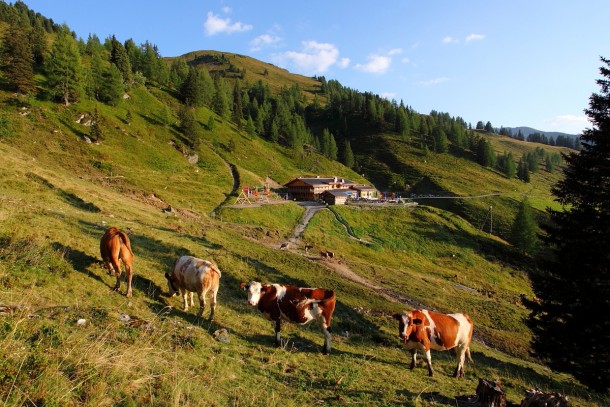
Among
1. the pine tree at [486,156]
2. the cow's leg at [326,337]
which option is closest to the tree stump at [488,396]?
the cow's leg at [326,337]

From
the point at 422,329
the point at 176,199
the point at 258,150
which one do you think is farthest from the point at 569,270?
the point at 258,150

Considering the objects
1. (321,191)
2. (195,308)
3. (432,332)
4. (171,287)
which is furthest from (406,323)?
(321,191)

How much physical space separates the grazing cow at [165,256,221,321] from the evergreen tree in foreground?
625 inches

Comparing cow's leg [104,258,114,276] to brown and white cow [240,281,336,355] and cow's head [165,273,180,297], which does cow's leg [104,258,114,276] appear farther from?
brown and white cow [240,281,336,355]

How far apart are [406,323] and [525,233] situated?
78.2m

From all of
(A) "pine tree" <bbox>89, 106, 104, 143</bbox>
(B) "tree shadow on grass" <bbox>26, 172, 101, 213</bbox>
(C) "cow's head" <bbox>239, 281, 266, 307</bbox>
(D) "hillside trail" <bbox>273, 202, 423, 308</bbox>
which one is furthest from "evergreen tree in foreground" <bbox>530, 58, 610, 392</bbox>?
(A) "pine tree" <bbox>89, 106, 104, 143</bbox>

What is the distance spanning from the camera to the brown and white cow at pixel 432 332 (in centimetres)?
1109

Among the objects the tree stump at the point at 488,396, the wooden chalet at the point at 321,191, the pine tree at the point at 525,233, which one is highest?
the tree stump at the point at 488,396

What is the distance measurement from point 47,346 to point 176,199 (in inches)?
2054

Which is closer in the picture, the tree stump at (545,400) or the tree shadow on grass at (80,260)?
the tree stump at (545,400)

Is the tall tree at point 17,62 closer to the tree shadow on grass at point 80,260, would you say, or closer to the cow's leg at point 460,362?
the tree shadow on grass at point 80,260

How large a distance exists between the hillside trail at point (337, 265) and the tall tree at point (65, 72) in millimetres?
58091

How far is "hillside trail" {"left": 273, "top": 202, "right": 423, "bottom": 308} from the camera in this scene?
1164 inches

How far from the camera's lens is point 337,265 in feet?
127
